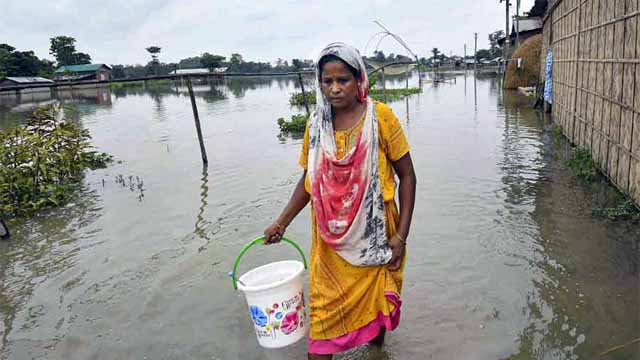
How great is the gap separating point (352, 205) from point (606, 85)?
502 cm

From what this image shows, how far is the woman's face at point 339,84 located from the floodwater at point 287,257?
1447 mm

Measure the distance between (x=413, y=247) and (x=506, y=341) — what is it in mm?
1584

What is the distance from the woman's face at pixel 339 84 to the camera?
215cm

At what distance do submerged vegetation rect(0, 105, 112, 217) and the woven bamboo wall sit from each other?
6348mm

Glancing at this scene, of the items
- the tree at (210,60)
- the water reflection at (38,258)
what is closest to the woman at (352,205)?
the water reflection at (38,258)

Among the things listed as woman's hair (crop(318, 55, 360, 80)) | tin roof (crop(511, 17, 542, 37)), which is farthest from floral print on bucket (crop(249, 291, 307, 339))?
tin roof (crop(511, 17, 542, 37))

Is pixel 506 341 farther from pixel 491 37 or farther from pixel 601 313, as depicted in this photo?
pixel 491 37

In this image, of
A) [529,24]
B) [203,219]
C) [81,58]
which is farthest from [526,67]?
[81,58]

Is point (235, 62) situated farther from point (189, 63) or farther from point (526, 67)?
point (526, 67)

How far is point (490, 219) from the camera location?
4.99m

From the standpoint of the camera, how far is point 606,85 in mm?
→ 5883

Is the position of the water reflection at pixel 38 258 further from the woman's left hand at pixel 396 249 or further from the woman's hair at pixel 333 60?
the woman's hair at pixel 333 60

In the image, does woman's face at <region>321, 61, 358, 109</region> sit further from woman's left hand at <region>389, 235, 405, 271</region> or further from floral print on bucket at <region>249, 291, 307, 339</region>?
floral print on bucket at <region>249, 291, 307, 339</region>

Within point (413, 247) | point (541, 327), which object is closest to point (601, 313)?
point (541, 327)
